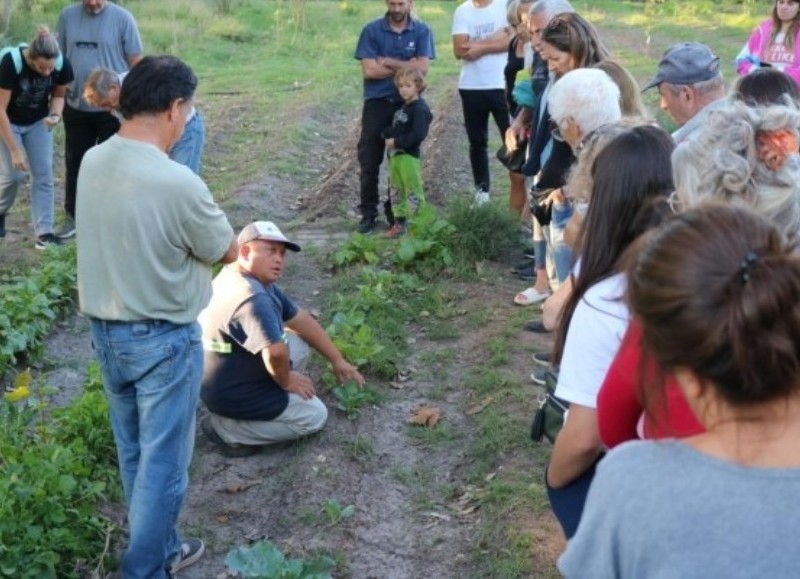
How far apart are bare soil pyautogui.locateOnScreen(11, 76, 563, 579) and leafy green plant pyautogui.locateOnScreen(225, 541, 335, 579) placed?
0.38 metres

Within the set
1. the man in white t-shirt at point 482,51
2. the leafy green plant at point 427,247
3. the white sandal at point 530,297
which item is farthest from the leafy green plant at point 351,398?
the man in white t-shirt at point 482,51

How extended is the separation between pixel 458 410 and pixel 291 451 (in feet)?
3.37

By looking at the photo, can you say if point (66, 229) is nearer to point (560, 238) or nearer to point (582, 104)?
point (560, 238)

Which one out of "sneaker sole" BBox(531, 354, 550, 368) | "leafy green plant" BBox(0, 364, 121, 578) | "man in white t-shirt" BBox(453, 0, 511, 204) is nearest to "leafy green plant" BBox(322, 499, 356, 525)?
"leafy green plant" BBox(0, 364, 121, 578)

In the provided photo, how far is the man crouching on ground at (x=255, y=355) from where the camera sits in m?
5.03

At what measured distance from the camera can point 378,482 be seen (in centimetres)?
520

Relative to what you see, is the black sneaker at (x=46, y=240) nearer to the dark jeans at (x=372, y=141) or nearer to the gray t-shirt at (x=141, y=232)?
the dark jeans at (x=372, y=141)

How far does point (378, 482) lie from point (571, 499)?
2.28 m

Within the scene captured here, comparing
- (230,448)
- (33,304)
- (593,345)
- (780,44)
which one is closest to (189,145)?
(33,304)

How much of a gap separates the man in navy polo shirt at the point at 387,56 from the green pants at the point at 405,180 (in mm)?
339

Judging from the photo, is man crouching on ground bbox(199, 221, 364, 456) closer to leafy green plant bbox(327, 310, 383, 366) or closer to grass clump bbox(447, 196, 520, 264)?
leafy green plant bbox(327, 310, 383, 366)

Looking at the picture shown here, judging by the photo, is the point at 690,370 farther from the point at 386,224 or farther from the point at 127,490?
the point at 386,224

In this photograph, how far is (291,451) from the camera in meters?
5.46

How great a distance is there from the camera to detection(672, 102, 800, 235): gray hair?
287 centimetres
